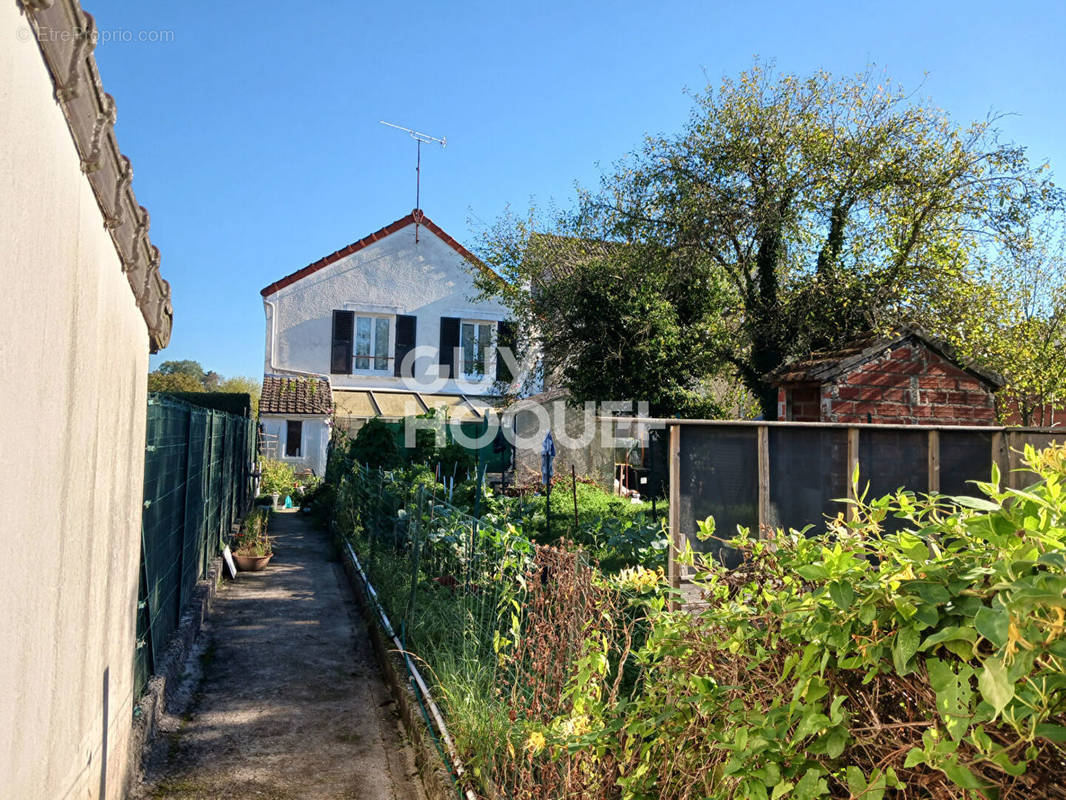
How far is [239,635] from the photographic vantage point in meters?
7.71

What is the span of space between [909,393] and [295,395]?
60.9 ft

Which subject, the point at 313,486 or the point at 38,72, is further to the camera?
the point at 313,486

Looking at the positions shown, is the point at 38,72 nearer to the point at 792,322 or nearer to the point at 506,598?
the point at 506,598

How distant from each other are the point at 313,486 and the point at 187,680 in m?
15.2

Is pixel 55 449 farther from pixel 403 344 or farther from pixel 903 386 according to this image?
pixel 403 344

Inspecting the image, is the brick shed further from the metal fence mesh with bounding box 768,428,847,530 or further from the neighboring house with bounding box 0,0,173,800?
the neighboring house with bounding box 0,0,173,800

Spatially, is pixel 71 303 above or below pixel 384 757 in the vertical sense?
above

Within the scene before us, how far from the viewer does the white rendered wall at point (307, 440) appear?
22.3 m

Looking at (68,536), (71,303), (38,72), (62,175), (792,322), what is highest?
(792,322)

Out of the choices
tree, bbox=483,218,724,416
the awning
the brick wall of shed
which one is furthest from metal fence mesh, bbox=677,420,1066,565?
the awning

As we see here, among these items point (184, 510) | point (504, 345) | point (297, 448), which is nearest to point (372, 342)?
point (297, 448)

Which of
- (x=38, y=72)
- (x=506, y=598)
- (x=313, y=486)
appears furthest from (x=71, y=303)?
(x=313, y=486)

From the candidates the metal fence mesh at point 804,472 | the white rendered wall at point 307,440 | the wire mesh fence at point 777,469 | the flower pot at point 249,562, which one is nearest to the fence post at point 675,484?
the wire mesh fence at point 777,469

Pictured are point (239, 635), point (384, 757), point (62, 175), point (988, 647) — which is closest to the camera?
point (988, 647)
